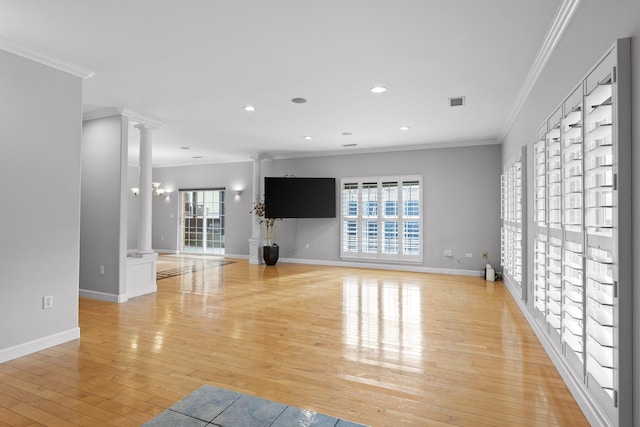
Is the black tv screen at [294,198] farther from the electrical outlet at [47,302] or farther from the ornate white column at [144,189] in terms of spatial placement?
the electrical outlet at [47,302]

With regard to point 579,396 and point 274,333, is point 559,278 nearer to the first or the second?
point 579,396

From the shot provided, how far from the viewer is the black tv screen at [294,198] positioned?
7898 millimetres

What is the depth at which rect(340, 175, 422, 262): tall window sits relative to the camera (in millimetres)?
7422

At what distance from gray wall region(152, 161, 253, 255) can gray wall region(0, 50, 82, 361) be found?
19.7ft

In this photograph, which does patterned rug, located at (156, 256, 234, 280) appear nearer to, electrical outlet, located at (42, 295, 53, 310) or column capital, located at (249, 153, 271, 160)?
column capital, located at (249, 153, 271, 160)

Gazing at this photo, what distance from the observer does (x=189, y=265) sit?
8211 millimetres

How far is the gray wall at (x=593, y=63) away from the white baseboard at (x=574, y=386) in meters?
0.42

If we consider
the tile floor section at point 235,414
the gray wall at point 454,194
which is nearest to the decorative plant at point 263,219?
the gray wall at point 454,194

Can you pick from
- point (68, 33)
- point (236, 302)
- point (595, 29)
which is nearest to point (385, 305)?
point (236, 302)

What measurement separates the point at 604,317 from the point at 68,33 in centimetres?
415

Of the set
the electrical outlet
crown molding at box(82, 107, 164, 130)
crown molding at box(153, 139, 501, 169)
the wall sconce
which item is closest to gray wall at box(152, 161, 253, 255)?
the wall sconce

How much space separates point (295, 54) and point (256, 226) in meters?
5.80

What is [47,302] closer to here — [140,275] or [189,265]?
[140,275]

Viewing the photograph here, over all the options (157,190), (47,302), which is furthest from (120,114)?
(157,190)
